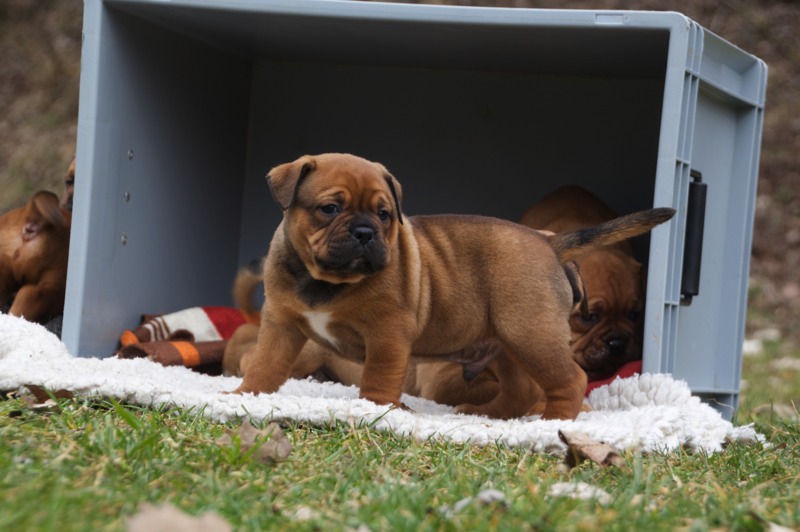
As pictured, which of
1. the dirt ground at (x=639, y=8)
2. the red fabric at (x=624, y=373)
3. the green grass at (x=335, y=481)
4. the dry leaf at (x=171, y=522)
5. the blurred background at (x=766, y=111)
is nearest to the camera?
the dry leaf at (x=171, y=522)

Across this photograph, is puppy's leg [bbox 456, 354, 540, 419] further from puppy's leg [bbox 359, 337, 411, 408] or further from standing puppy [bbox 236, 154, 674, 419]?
puppy's leg [bbox 359, 337, 411, 408]

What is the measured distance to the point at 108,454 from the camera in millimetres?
2451

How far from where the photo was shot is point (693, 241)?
436 centimetres

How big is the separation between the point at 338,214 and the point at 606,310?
5.97 ft

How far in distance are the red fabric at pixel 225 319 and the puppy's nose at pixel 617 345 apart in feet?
5.66

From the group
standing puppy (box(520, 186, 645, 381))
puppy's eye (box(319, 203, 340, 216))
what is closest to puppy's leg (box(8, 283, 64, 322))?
puppy's eye (box(319, 203, 340, 216))

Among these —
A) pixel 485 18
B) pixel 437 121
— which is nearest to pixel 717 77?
pixel 485 18

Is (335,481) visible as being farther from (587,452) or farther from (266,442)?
(587,452)

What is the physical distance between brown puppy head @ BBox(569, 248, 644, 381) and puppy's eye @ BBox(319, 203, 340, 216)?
1.70 m

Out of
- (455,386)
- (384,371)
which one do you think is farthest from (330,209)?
(455,386)

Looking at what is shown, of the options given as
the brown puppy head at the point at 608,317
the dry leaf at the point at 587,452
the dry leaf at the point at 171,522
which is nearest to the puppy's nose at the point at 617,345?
the brown puppy head at the point at 608,317

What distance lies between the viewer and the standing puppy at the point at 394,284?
11.4 feet

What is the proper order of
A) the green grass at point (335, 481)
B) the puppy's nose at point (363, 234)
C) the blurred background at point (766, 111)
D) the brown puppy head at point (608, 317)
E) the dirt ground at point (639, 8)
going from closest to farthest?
the green grass at point (335, 481) → the puppy's nose at point (363, 234) → the brown puppy head at point (608, 317) → the blurred background at point (766, 111) → the dirt ground at point (639, 8)

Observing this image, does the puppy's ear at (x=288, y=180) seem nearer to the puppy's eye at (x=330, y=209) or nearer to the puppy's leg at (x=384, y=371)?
the puppy's eye at (x=330, y=209)
